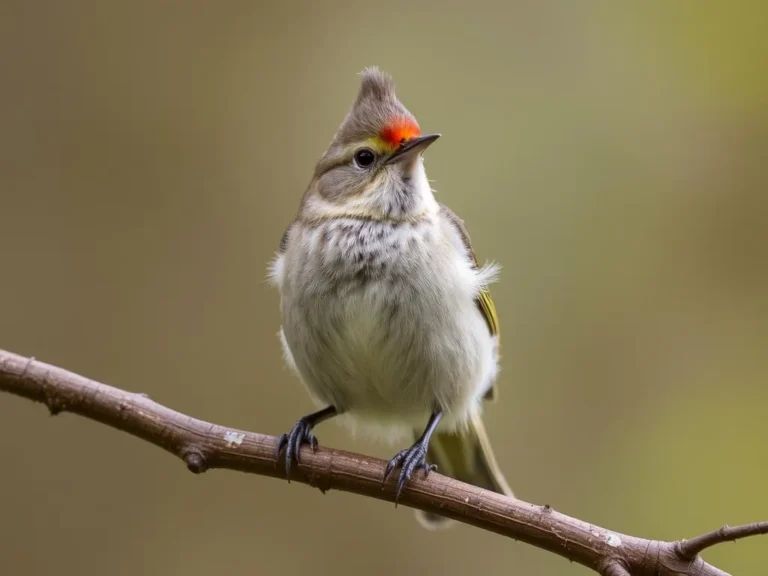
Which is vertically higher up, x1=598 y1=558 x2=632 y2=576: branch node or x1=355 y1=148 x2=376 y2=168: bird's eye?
x1=355 y1=148 x2=376 y2=168: bird's eye

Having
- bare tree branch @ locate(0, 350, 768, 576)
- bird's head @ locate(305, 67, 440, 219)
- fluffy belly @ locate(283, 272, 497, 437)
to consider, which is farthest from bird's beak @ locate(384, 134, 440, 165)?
bare tree branch @ locate(0, 350, 768, 576)

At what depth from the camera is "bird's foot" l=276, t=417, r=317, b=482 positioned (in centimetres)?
316

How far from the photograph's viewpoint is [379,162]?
377cm

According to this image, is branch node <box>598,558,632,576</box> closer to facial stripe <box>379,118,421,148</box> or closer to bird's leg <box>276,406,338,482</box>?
bird's leg <box>276,406,338,482</box>

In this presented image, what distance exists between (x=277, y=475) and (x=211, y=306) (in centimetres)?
308

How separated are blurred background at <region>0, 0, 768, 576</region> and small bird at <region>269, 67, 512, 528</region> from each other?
189 cm

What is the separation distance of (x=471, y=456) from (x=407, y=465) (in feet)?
3.87

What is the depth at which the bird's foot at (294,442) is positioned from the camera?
124 inches

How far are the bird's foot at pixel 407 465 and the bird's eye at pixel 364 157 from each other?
1.23m

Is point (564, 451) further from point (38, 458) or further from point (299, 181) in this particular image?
point (38, 458)

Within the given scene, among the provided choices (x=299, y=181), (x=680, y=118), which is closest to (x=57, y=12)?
(x=299, y=181)

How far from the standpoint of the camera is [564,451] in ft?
19.0

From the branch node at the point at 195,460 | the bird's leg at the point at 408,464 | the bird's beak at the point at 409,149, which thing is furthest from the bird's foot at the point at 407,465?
the bird's beak at the point at 409,149

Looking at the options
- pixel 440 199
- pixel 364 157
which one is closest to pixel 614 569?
pixel 364 157
